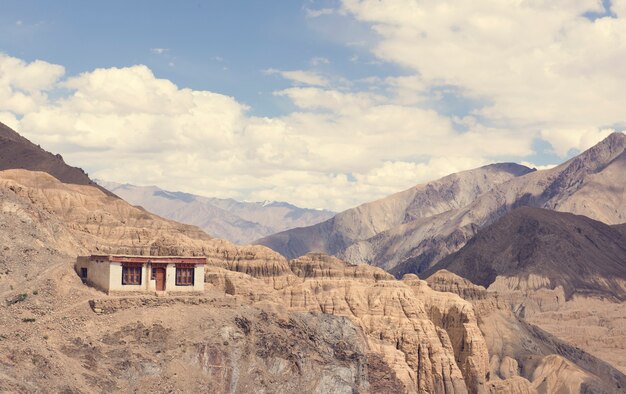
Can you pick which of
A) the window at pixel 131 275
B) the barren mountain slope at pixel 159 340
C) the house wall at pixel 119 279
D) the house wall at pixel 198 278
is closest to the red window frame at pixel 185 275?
the house wall at pixel 198 278

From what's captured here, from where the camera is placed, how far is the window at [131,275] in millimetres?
93938

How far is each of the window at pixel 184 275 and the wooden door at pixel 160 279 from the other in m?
1.73

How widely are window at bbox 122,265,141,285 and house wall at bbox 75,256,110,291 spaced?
1824mm

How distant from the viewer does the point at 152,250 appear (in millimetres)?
171500

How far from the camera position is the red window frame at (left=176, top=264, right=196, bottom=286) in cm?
9825

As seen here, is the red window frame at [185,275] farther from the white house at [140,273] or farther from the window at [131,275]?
Result: the window at [131,275]

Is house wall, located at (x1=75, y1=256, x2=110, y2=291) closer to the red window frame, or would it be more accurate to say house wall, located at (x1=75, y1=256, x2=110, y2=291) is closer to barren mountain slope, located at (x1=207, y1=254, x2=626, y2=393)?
the red window frame

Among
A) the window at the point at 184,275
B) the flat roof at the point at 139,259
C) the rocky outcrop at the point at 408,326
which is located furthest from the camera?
the rocky outcrop at the point at 408,326

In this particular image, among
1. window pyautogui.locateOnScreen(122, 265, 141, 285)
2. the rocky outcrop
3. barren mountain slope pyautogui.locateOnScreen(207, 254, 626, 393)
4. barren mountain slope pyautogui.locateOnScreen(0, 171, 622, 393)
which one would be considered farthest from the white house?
the rocky outcrop

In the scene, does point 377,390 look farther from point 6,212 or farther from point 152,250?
point 152,250

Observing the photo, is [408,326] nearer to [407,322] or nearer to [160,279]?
[407,322]

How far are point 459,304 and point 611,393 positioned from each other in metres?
37.8

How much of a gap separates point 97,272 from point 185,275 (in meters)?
9.39

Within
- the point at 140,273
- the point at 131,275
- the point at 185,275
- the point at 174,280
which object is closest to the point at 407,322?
the point at 185,275
